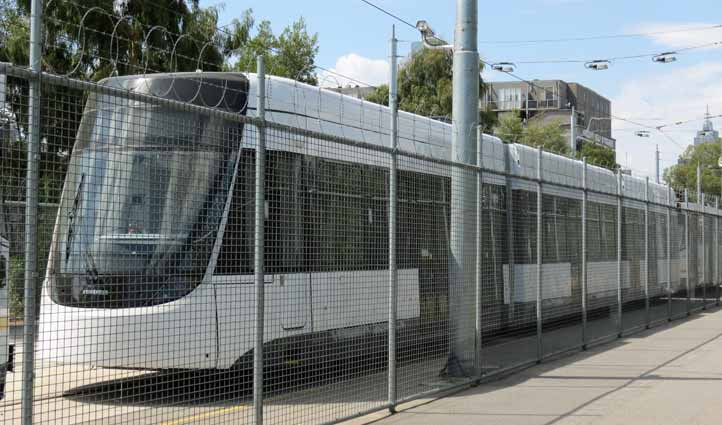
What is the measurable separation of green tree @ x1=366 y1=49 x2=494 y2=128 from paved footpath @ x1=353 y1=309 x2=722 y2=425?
32238 millimetres

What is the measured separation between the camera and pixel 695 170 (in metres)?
94.9

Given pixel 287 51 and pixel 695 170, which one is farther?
pixel 695 170

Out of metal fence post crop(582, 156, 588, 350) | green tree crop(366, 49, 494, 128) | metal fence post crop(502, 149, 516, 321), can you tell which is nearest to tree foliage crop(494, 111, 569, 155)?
green tree crop(366, 49, 494, 128)

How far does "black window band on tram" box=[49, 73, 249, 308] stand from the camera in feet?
21.1

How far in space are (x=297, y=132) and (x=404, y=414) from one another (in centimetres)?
298

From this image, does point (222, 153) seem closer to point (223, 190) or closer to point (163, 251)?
point (223, 190)

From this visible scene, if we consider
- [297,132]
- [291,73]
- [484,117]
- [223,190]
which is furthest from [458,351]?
[484,117]

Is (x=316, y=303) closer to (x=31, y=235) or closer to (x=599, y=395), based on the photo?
(x=599, y=395)

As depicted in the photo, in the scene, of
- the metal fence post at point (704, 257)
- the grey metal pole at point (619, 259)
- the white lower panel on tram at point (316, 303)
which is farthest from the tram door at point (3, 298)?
the metal fence post at point (704, 257)

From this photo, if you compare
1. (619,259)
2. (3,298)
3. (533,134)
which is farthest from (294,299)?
(533,134)

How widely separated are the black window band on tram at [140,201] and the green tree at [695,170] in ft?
291

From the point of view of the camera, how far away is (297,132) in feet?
23.3

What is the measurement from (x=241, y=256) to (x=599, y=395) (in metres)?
4.23

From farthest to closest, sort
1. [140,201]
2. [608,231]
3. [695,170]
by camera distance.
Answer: [695,170]
[608,231]
[140,201]
